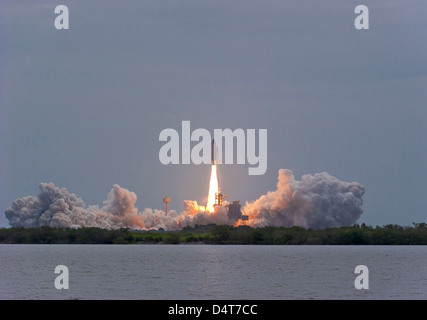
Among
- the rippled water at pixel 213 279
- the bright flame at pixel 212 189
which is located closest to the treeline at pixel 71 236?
the bright flame at pixel 212 189

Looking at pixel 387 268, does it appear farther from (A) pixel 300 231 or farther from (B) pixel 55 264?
(A) pixel 300 231

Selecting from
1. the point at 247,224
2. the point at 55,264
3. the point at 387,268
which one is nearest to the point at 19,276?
the point at 55,264

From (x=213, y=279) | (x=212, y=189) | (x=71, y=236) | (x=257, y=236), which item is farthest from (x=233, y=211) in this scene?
(x=213, y=279)

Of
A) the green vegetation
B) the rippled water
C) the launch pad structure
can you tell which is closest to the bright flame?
the launch pad structure

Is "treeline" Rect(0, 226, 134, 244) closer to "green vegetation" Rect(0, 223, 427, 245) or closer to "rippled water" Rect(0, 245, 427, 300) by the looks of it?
"green vegetation" Rect(0, 223, 427, 245)

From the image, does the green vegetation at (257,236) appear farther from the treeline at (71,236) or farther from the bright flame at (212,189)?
the bright flame at (212,189)

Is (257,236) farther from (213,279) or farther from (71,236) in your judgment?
(213,279)

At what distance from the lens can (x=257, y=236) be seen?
15712cm

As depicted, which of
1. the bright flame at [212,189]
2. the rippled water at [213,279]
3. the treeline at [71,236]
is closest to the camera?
the rippled water at [213,279]

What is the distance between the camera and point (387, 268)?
322 ft

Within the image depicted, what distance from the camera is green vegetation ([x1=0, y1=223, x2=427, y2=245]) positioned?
501ft

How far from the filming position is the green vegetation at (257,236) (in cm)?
15275

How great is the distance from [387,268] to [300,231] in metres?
60.7
